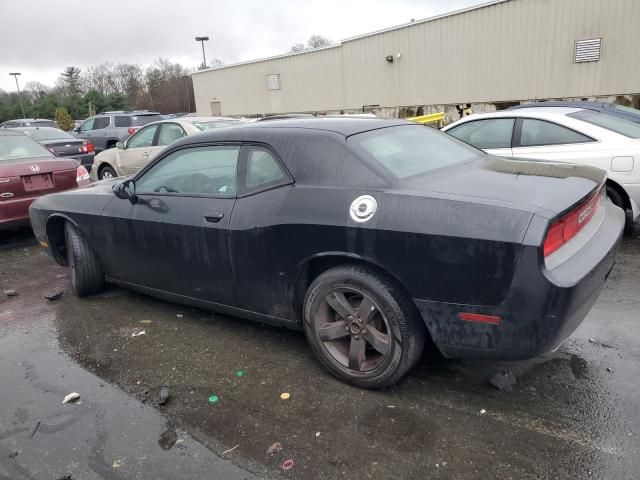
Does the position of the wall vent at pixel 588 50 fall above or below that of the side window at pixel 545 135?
above

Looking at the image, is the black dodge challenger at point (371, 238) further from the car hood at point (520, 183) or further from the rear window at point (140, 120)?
the rear window at point (140, 120)

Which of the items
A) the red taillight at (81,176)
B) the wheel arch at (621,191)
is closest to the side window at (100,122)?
the red taillight at (81,176)

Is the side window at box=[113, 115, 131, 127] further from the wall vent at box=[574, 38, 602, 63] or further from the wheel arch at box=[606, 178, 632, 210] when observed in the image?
the wheel arch at box=[606, 178, 632, 210]

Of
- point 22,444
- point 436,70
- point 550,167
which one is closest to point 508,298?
point 550,167

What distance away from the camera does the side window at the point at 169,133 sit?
8.86 m

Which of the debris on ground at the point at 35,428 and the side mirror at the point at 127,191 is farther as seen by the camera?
the side mirror at the point at 127,191

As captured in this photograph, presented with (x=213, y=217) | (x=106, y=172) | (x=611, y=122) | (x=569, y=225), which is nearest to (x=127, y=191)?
(x=213, y=217)

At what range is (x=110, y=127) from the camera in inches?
650

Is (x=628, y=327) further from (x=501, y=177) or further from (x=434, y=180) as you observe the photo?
(x=434, y=180)

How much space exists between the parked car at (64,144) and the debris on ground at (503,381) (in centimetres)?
1194

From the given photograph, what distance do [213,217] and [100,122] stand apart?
602 inches

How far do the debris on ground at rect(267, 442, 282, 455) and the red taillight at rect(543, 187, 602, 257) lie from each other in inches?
64.7

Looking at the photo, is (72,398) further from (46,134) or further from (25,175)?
(46,134)

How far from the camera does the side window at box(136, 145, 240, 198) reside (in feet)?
12.0
